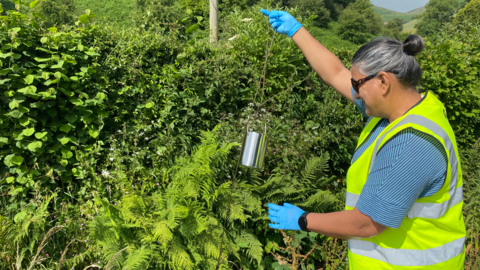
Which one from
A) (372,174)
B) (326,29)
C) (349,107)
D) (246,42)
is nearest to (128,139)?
(246,42)

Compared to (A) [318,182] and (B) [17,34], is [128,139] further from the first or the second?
(A) [318,182]

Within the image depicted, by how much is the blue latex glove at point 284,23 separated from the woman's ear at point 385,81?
0.95m

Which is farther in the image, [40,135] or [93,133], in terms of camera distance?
[93,133]

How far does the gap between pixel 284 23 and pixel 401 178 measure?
1383 mm

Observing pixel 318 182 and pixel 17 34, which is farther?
pixel 318 182

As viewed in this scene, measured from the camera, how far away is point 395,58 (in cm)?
115

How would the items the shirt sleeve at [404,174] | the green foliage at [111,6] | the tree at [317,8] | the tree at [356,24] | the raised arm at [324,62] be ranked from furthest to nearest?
the tree at [356,24] → the tree at [317,8] → the green foliage at [111,6] → the raised arm at [324,62] → the shirt sleeve at [404,174]

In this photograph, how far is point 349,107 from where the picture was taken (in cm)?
399

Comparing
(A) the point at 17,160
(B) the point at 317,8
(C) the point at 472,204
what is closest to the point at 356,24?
(B) the point at 317,8

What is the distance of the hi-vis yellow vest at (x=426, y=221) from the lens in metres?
1.12

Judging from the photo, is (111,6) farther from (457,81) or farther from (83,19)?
(457,81)

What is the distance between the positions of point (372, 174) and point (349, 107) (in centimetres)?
308

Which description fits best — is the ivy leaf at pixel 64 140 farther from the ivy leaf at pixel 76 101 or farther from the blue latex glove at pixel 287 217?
the blue latex glove at pixel 287 217

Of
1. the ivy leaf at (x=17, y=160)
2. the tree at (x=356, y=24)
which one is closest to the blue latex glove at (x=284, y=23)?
the ivy leaf at (x=17, y=160)
